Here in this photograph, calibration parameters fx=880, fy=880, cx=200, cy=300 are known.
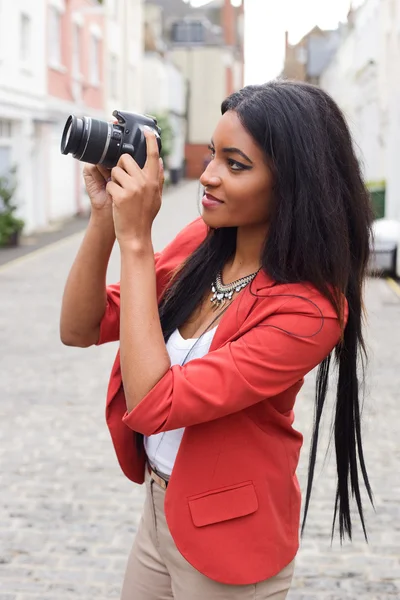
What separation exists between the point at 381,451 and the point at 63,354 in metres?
3.79

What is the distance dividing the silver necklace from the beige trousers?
420mm

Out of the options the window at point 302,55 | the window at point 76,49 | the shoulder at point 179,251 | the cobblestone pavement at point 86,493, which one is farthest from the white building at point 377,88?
the window at point 302,55

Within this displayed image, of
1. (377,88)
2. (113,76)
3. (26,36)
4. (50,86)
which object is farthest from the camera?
(113,76)

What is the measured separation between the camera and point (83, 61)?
26734 mm

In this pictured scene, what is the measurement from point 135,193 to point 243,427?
1.63 ft

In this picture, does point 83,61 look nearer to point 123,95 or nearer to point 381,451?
point 123,95

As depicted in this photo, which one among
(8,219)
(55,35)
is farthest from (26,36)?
(8,219)

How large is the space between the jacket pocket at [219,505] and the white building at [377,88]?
22.0 ft

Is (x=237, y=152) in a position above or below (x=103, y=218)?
above

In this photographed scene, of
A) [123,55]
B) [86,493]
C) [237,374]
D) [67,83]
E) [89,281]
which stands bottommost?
[86,493]

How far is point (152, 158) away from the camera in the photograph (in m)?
1.67

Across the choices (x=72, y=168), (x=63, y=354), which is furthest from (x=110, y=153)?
(x=72, y=168)

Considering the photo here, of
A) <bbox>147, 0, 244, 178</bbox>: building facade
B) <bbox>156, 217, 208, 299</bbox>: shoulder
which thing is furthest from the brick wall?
<bbox>156, 217, 208, 299</bbox>: shoulder

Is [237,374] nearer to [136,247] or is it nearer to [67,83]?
[136,247]
